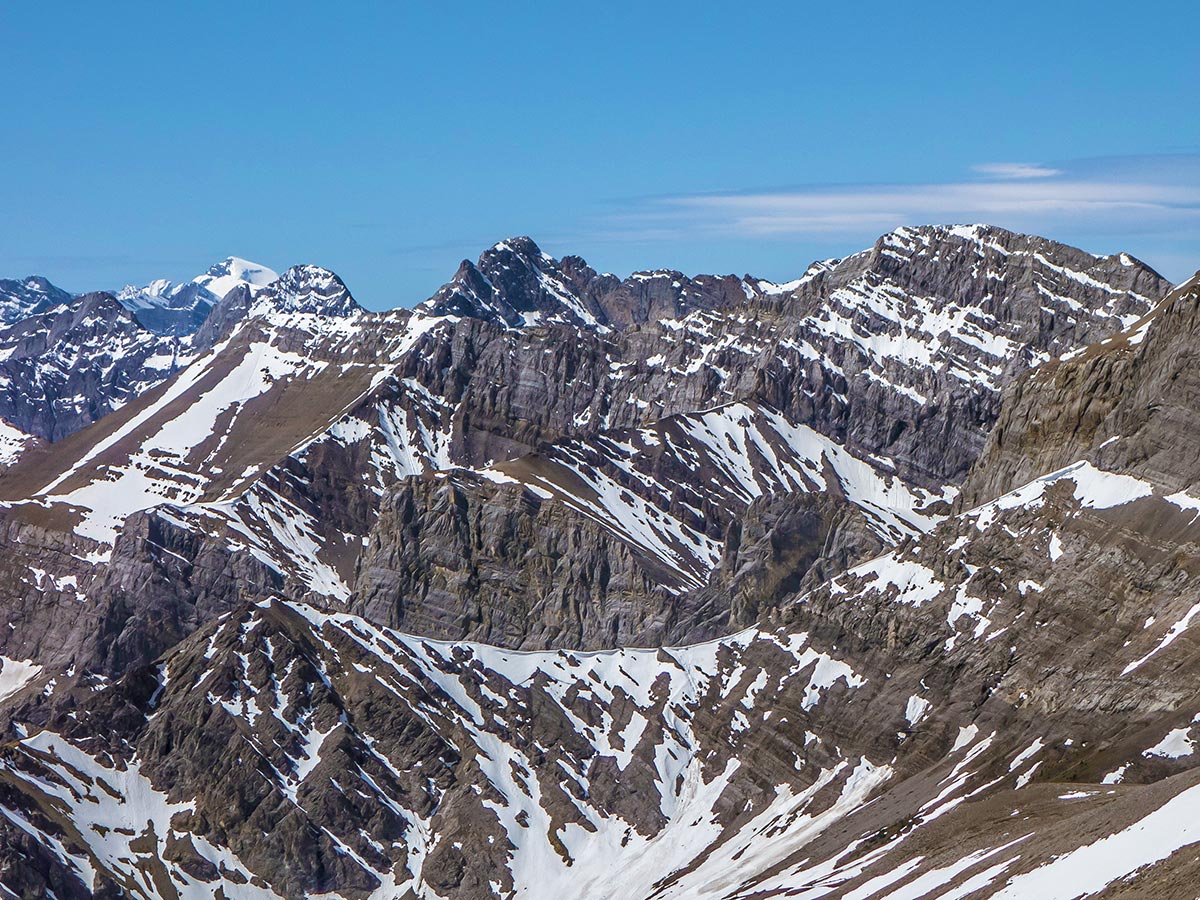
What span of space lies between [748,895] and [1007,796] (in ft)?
100

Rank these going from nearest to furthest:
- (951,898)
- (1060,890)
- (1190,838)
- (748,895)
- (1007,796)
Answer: (1190,838) → (1060,890) → (951,898) → (1007,796) → (748,895)

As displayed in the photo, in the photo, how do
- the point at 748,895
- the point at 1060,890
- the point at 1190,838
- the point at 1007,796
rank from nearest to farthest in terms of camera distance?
the point at 1190,838 → the point at 1060,890 → the point at 1007,796 → the point at 748,895

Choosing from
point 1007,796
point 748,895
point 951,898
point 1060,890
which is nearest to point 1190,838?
point 1060,890

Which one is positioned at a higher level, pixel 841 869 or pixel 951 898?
pixel 951 898

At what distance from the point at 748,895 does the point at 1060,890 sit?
234 ft

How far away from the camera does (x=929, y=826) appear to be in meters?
185

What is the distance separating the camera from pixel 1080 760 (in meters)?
199

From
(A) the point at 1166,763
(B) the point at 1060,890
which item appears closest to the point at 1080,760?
(A) the point at 1166,763

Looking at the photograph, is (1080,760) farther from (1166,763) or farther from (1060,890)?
(1060,890)

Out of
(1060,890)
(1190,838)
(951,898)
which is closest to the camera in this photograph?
(1190,838)

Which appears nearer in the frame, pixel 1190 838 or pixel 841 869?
pixel 1190 838

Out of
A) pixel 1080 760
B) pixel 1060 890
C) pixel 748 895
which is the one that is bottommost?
pixel 748 895

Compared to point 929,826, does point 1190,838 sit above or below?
above

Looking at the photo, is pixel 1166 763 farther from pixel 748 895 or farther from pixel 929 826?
pixel 748 895
